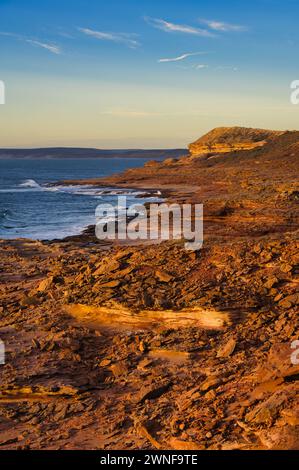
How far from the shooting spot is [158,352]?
9.20 m

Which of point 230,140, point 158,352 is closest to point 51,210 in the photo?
point 158,352

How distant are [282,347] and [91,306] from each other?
165 inches

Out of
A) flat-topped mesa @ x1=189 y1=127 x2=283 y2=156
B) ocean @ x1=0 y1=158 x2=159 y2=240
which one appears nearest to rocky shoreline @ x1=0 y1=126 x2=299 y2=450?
ocean @ x1=0 y1=158 x2=159 y2=240

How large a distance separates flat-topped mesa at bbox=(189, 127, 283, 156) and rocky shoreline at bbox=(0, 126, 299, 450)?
2928 inches

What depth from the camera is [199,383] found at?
8.05m

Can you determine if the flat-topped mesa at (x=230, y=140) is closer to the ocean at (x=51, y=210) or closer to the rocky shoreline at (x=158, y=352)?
the ocean at (x=51, y=210)

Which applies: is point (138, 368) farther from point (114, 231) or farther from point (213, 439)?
point (114, 231)

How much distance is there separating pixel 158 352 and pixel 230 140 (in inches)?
3403

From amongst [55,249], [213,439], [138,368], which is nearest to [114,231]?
[55,249]

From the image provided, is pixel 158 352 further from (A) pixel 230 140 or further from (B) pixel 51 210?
(A) pixel 230 140

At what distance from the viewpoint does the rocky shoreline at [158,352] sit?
6.90m

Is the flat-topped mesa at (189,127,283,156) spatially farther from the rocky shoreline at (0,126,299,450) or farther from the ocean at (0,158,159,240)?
the rocky shoreline at (0,126,299,450)

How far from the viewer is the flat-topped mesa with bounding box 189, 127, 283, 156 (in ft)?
285

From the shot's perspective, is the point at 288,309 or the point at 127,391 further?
the point at 288,309
